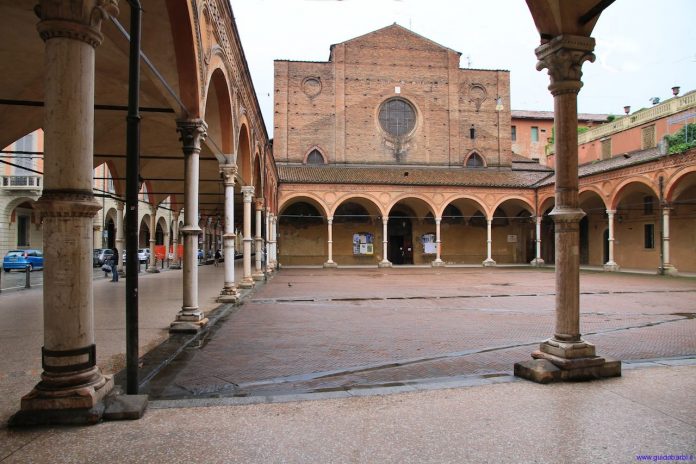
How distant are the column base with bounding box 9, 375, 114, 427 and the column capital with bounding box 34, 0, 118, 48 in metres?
2.51

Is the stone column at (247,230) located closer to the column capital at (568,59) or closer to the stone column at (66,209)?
the stone column at (66,209)

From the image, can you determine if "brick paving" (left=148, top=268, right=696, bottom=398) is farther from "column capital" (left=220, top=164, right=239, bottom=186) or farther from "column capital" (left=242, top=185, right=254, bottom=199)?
"column capital" (left=242, top=185, right=254, bottom=199)

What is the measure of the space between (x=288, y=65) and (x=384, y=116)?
27.8 ft

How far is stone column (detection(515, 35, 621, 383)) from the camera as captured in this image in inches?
179

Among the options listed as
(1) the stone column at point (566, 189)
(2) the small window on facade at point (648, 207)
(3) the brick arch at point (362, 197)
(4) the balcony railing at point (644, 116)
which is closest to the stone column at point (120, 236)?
(3) the brick arch at point (362, 197)

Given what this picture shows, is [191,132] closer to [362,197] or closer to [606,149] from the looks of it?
[362,197]

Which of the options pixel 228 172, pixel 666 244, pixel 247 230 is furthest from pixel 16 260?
pixel 666 244

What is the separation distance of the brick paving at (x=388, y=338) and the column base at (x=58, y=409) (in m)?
0.99

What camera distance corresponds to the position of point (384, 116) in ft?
120

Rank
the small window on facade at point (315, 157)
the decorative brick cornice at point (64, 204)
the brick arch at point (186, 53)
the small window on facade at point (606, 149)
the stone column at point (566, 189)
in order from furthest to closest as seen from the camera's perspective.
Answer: the small window on facade at point (315, 157) → the small window on facade at point (606, 149) → the brick arch at point (186, 53) → the stone column at point (566, 189) → the decorative brick cornice at point (64, 204)

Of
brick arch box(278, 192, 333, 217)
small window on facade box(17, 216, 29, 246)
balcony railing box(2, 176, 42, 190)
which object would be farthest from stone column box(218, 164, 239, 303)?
small window on facade box(17, 216, 29, 246)

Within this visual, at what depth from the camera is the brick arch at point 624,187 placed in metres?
24.0

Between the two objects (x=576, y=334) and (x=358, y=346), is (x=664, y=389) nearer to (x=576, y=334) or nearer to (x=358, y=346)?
(x=576, y=334)

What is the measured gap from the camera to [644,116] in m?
29.1
